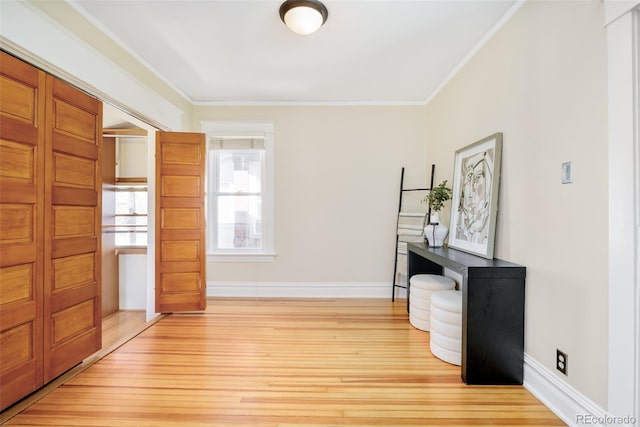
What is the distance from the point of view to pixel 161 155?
3355mm

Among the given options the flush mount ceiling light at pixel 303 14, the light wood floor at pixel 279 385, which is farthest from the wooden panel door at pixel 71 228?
the flush mount ceiling light at pixel 303 14

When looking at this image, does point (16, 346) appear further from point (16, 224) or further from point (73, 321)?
point (16, 224)

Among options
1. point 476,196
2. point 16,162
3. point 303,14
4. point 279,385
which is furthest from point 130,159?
point 476,196

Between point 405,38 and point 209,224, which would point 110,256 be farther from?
point 405,38

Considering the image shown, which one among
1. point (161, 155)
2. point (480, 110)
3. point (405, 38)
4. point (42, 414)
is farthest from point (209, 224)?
point (480, 110)

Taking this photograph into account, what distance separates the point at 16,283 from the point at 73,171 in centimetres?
80

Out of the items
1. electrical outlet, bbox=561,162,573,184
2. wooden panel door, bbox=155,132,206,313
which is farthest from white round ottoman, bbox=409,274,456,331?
wooden panel door, bbox=155,132,206,313

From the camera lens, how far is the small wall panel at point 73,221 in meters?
2.01

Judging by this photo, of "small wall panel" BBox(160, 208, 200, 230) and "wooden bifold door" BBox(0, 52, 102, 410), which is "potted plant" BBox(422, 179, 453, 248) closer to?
"small wall panel" BBox(160, 208, 200, 230)

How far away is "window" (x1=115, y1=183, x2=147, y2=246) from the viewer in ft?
13.3

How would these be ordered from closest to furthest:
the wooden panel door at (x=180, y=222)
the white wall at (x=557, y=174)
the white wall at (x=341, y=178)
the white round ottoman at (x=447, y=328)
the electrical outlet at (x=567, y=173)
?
1. the white wall at (x=557, y=174)
2. the electrical outlet at (x=567, y=173)
3. the white round ottoman at (x=447, y=328)
4. the wooden panel door at (x=180, y=222)
5. the white wall at (x=341, y=178)

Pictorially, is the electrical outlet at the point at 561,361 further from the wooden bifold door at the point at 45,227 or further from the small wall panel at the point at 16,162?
the small wall panel at the point at 16,162

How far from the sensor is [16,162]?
1.75m

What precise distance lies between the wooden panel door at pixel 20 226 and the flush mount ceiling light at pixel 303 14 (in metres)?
1.63
